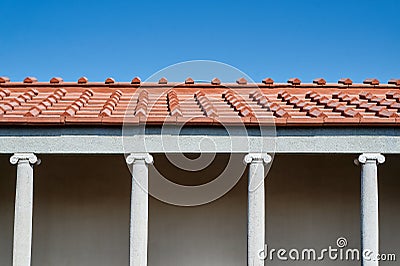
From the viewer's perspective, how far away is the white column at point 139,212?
7312 mm

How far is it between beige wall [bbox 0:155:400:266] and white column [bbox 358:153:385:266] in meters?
2.01

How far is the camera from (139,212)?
24.2ft

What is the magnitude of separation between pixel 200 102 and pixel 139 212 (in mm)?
2179

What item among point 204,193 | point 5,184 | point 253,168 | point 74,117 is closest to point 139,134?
point 74,117

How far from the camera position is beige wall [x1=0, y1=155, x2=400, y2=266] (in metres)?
9.46

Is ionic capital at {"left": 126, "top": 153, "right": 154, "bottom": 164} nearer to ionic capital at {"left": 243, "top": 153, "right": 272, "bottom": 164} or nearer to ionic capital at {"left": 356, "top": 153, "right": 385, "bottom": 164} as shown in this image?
ionic capital at {"left": 243, "top": 153, "right": 272, "bottom": 164}

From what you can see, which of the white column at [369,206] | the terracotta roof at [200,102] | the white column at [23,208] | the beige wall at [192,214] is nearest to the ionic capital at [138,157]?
the terracotta roof at [200,102]

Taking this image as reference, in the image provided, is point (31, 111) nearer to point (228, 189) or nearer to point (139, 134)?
point (139, 134)

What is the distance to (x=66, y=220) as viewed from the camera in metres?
9.46

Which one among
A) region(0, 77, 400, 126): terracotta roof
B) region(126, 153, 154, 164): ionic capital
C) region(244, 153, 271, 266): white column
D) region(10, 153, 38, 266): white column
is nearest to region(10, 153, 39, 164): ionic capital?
region(10, 153, 38, 266): white column

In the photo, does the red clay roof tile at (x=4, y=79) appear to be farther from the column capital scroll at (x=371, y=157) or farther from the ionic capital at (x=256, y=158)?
the column capital scroll at (x=371, y=157)

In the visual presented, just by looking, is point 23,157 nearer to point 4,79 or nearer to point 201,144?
point 201,144

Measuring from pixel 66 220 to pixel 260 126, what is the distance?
379 cm

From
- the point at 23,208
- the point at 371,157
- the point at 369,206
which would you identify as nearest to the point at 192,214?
the point at 23,208
